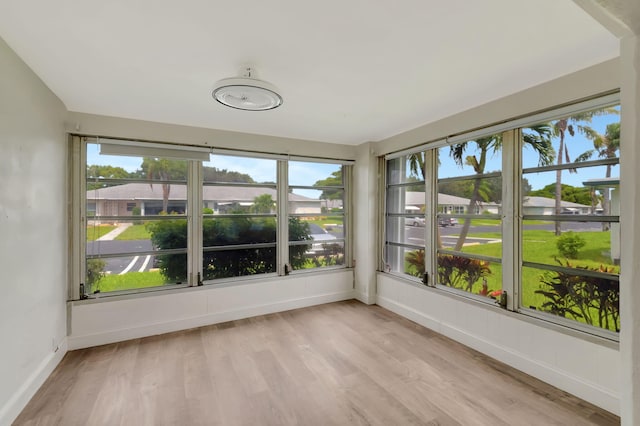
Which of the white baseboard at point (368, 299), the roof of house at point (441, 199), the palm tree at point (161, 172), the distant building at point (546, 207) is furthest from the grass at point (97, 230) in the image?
the distant building at point (546, 207)

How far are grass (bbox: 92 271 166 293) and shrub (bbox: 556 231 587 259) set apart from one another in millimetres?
4128

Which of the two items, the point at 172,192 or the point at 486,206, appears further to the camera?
the point at 172,192

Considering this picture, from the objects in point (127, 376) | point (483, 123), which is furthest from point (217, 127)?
point (483, 123)

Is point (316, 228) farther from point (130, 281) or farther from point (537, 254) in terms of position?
point (537, 254)

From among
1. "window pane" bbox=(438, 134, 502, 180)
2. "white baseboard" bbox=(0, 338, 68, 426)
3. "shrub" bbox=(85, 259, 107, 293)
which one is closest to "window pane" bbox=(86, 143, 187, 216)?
"shrub" bbox=(85, 259, 107, 293)

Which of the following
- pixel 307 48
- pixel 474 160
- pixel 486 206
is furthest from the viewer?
pixel 474 160

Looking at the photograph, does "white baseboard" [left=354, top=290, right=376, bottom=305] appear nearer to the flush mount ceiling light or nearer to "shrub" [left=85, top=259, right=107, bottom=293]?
the flush mount ceiling light

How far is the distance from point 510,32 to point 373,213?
2.89 metres

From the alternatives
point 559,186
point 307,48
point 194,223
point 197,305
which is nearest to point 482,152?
point 559,186

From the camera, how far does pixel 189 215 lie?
364cm

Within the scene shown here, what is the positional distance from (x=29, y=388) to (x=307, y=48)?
322 cm

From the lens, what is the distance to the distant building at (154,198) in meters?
3.26

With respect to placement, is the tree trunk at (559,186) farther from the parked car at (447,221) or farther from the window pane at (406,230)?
the window pane at (406,230)

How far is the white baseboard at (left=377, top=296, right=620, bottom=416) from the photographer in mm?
2106
